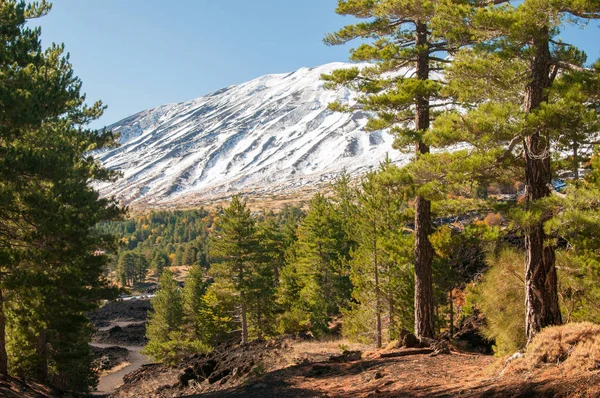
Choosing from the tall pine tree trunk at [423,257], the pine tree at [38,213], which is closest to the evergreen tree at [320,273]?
the pine tree at [38,213]

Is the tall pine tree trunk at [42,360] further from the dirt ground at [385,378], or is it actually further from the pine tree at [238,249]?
the pine tree at [238,249]

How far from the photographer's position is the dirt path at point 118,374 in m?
31.9

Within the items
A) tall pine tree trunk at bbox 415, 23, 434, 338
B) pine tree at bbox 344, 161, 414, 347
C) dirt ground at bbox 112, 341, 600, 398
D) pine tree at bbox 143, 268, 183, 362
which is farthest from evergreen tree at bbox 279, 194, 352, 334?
tall pine tree trunk at bbox 415, 23, 434, 338

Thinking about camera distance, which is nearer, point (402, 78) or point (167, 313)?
point (402, 78)

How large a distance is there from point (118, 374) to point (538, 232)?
38.7m

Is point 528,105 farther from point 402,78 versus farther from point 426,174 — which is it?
point 402,78

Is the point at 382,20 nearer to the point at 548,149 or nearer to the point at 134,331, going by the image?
the point at 548,149

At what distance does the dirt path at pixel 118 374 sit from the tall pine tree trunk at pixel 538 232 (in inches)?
1134

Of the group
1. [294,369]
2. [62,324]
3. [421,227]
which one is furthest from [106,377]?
[421,227]

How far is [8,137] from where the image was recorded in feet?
33.0

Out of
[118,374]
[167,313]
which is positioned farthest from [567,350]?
[118,374]

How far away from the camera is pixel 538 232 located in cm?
764

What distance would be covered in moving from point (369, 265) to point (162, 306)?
24003 millimetres

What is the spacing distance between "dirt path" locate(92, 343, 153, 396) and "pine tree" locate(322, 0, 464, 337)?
26.0 meters
